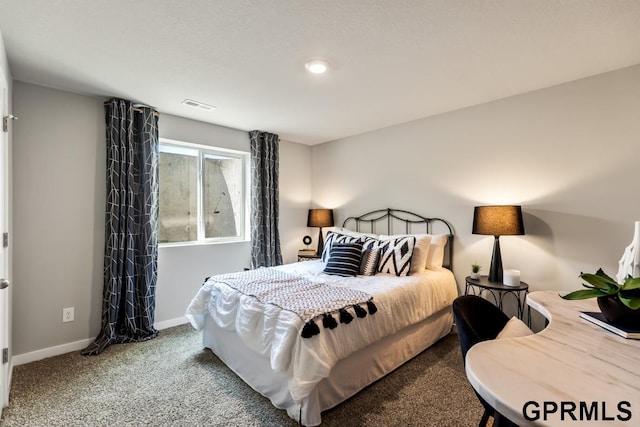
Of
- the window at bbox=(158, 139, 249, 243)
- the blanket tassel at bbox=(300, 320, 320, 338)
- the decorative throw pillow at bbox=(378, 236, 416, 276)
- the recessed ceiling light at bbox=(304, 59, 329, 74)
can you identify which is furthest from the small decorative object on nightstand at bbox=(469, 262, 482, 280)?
the window at bbox=(158, 139, 249, 243)

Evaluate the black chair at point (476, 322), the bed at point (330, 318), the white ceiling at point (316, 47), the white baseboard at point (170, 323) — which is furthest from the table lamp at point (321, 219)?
the black chair at point (476, 322)

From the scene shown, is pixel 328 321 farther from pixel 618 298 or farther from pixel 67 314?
pixel 67 314

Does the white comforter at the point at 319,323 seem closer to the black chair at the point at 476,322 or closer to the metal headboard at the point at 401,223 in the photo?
the metal headboard at the point at 401,223

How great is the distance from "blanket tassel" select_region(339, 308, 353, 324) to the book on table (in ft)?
3.88

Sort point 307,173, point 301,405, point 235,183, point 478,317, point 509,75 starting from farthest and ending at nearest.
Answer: point 307,173, point 235,183, point 509,75, point 301,405, point 478,317

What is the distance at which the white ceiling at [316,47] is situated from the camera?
1.61m

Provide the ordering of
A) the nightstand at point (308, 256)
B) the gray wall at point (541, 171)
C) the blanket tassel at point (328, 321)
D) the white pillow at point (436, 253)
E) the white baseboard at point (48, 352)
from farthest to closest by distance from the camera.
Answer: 1. the nightstand at point (308, 256)
2. the white pillow at point (436, 253)
3. the white baseboard at point (48, 352)
4. the gray wall at point (541, 171)
5. the blanket tassel at point (328, 321)

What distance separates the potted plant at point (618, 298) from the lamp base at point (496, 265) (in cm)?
145

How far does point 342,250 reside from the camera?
3.10m

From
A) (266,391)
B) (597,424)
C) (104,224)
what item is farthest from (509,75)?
(104,224)

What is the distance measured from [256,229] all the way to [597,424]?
3592mm

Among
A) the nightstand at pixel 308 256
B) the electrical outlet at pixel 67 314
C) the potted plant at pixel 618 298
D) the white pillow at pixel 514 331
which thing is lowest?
the electrical outlet at pixel 67 314

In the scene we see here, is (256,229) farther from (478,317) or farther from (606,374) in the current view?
(606,374)

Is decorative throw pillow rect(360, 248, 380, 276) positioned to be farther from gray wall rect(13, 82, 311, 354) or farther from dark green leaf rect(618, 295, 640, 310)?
gray wall rect(13, 82, 311, 354)
